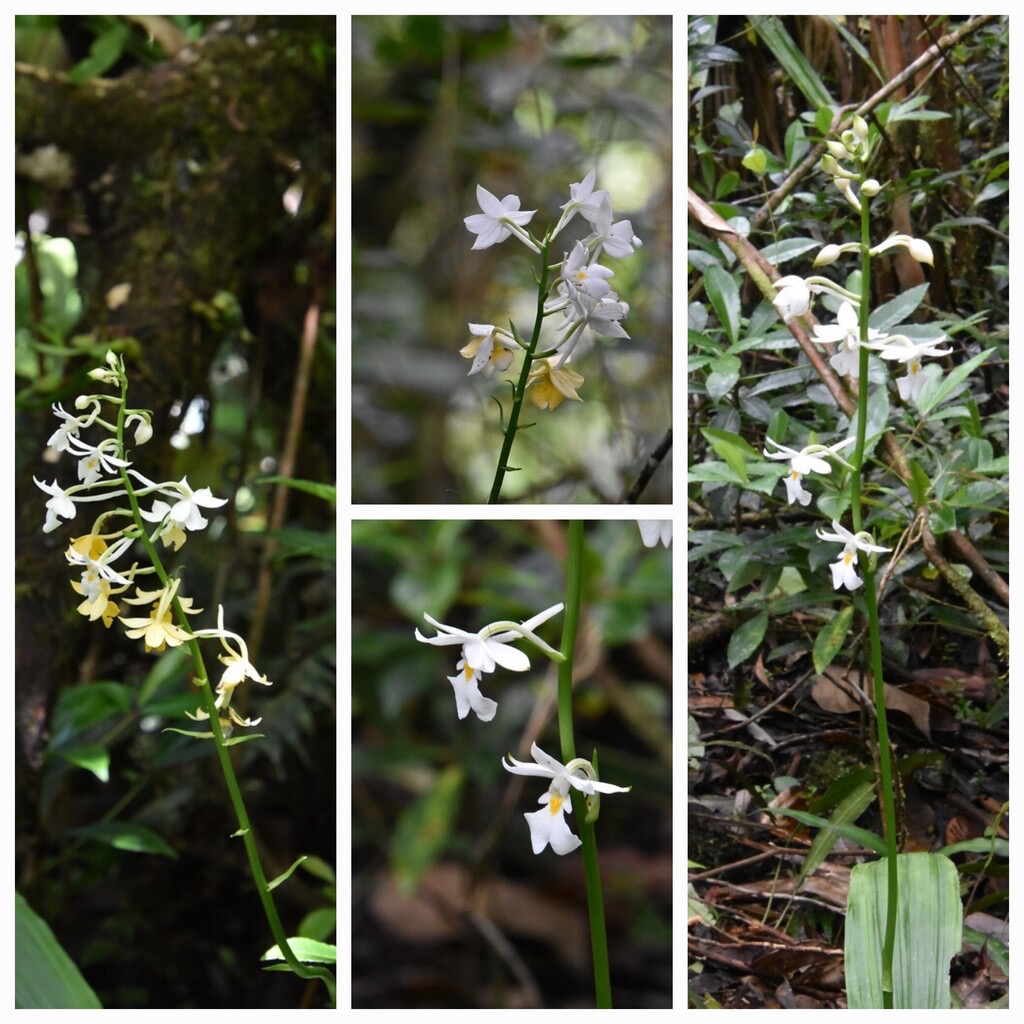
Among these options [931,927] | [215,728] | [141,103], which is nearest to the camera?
[215,728]

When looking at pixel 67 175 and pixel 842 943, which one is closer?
pixel 842 943

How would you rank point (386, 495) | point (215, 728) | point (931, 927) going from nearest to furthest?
1. point (215, 728)
2. point (931, 927)
3. point (386, 495)

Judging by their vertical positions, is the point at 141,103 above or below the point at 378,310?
above

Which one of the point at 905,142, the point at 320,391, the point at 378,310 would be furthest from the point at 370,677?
the point at 905,142

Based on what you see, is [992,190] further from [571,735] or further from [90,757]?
[90,757]
